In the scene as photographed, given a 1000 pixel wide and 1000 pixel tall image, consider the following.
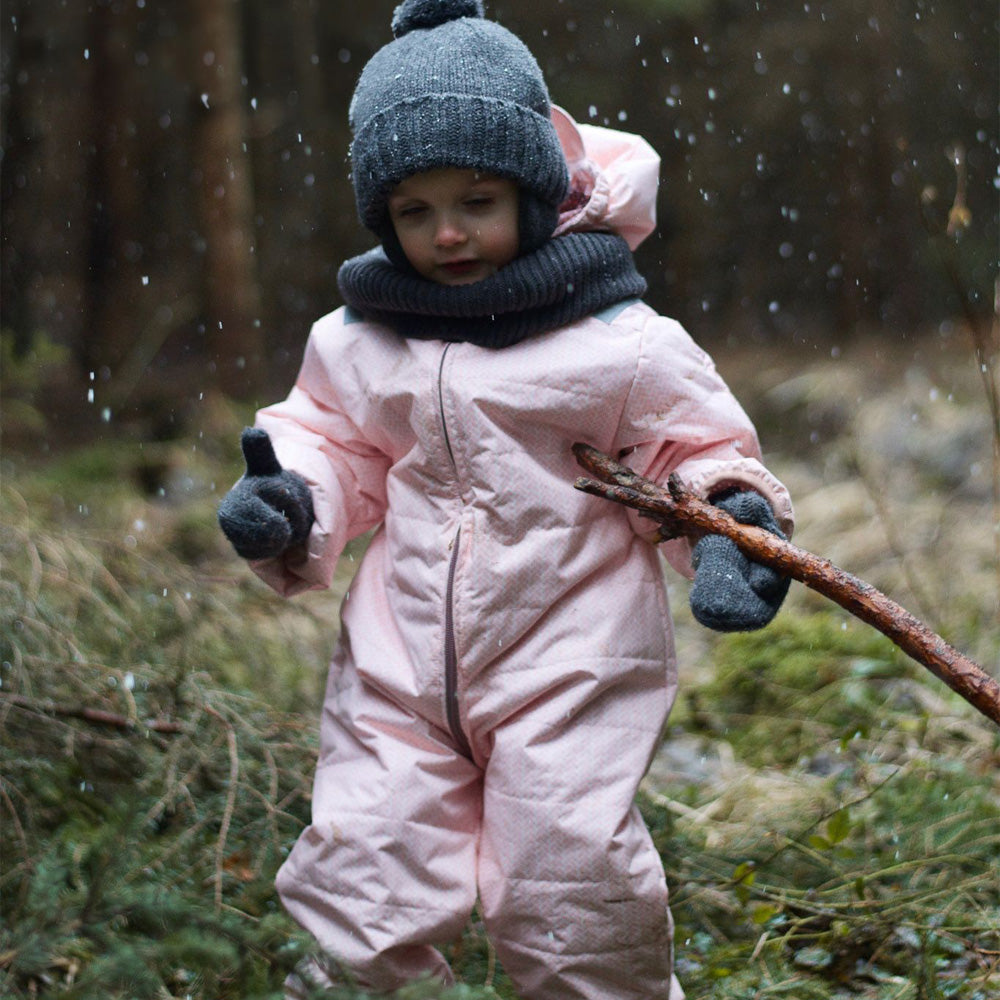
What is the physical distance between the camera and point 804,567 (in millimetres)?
2193

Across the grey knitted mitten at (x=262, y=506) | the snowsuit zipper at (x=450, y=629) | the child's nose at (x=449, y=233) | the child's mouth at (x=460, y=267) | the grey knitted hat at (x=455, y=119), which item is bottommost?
the snowsuit zipper at (x=450, y=629)

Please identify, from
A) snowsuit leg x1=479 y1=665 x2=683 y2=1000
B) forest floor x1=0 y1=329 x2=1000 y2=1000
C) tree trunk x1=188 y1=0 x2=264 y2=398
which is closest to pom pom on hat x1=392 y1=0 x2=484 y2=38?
snowsuit leg x1=479 y1=665 x2=683 y2=1000

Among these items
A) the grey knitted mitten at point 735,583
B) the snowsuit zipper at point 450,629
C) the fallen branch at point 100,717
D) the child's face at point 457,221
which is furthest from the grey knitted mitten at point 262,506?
the fallen branch at point 100,717

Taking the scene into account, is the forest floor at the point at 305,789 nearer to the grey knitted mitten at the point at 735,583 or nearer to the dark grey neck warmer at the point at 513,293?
the grey knitted mitten at the point at 735,583

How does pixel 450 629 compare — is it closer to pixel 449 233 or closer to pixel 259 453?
pixel 259 453

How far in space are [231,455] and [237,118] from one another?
286cm

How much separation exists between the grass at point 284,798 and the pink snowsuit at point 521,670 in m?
0.29

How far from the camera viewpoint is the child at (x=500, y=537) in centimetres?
240

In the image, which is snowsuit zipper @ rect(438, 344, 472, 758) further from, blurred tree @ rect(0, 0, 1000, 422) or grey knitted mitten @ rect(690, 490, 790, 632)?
blurred tree @ rect(0, 0, 1000, 422)

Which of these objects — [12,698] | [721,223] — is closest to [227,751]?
[12,698]

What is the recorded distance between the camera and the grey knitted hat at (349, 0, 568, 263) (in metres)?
2.35

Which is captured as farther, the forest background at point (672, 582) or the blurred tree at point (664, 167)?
the blurred tree at point (664, 167)

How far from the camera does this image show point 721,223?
12820mm

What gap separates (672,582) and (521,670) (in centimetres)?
372
